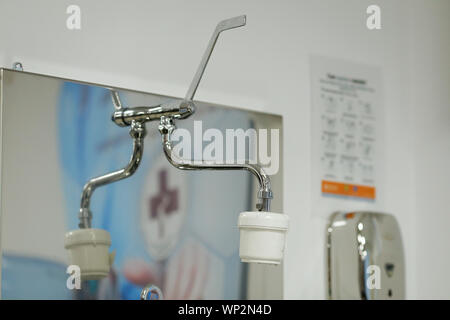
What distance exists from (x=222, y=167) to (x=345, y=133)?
504 millimetres

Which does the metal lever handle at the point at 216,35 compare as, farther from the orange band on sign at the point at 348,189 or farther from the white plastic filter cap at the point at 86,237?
the orange band on sign at the point at 348,189

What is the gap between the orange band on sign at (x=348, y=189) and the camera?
141 centimetres

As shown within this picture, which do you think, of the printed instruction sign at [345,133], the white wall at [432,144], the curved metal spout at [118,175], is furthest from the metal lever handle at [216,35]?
the white wall at [432,144]

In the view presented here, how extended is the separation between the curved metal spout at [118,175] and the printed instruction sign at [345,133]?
1.19 feet

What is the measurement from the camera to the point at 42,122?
1110 millimetres

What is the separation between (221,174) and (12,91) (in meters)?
0.36

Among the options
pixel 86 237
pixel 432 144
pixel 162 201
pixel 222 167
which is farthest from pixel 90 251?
pixel 432 144

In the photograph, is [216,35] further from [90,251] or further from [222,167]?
[90,251]

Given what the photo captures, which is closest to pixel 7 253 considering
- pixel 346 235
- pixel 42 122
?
pixel 42 122

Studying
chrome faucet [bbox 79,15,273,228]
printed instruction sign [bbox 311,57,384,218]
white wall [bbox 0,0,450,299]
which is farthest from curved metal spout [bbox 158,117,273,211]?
printed instruction sign [bbox 311,57,384,218]

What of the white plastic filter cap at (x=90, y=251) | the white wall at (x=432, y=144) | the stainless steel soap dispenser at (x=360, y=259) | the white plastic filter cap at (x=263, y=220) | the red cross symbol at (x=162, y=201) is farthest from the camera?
the white wall at (x=432, y=144)

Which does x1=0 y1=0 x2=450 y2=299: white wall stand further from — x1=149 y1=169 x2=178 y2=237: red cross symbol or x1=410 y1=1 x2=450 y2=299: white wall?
x1=149 y1=169 x2=178 y2=237: red cross symbol

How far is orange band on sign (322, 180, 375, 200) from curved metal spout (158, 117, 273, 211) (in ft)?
1.41
